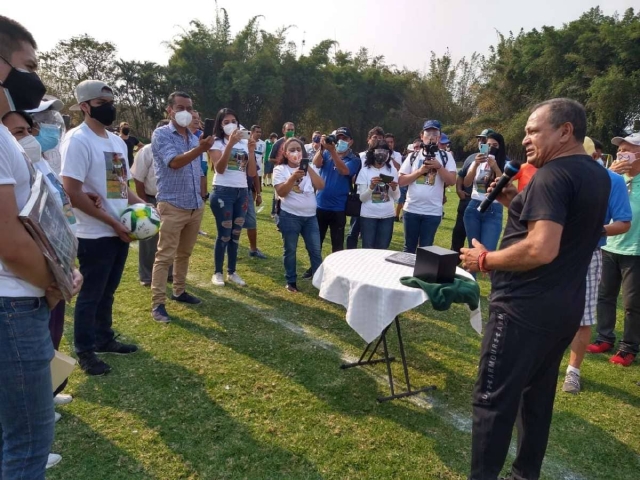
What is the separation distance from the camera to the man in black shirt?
2049 mm

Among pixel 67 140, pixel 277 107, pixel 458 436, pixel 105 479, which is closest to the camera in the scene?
pixel 105 479

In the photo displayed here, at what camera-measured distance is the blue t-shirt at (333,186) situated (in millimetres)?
5738

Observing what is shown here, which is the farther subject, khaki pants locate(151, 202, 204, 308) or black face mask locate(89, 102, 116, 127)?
khaki pants locate(151, 202, 204, 308)

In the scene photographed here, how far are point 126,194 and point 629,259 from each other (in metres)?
4.48

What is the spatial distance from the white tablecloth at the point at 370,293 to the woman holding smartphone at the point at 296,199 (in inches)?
75.0

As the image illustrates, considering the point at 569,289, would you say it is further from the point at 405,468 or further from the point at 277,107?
the point at 277,107

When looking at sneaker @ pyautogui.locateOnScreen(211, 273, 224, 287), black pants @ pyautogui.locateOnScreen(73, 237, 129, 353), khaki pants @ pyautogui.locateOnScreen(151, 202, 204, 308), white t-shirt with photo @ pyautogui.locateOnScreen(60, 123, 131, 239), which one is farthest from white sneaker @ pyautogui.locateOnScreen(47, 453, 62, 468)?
sneaker @ pyautogui.locateOnScreen(211, 273, 224, 287)

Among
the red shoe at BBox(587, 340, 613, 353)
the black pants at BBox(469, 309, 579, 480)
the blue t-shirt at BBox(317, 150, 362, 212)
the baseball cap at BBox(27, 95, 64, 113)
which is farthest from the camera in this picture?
the blue t-shirt at BBox(317, 150, 362, 212)

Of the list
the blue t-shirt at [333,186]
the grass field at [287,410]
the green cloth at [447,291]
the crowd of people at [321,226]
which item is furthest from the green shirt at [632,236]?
the blue t-shirt at [333,186]

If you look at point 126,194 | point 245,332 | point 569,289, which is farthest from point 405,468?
point 126,194

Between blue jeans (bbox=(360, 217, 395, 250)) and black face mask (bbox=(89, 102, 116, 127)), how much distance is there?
10.1ft

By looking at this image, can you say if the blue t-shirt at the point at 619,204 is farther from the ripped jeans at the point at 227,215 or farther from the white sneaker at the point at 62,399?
the white sneaker at the point at 62,399

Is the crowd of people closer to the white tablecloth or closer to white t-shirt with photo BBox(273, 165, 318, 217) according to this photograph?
white t-shirt with photo BBox(273, 165, 318, 217)

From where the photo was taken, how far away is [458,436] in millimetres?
2965
